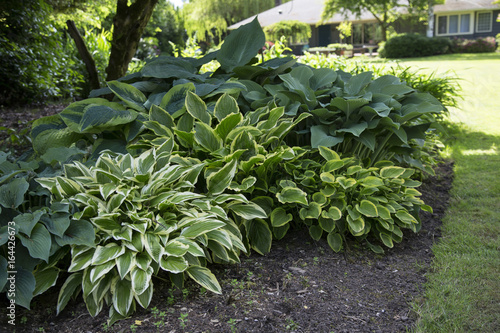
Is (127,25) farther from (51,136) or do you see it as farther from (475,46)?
(475,46)

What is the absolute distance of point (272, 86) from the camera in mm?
3197

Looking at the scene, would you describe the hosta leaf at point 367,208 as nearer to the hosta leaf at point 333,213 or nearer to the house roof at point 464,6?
the hosta leaf at point 333,213

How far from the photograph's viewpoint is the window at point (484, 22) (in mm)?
32719

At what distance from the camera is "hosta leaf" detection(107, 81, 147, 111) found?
302 centimetres

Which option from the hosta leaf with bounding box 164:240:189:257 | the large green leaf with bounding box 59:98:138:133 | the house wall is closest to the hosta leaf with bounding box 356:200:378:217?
the hosta leaf with bounding box 164:240:189:257

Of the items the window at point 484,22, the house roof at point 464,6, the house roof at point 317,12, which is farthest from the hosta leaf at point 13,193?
the window at point 484,22

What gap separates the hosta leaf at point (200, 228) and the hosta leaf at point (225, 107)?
0.96 m

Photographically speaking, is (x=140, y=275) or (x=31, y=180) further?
(x=31, y=180)

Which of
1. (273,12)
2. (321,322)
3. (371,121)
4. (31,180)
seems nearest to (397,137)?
(371,121)

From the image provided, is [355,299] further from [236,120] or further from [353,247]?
[236,120]

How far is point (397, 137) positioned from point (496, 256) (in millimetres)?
1020

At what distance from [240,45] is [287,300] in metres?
2.28

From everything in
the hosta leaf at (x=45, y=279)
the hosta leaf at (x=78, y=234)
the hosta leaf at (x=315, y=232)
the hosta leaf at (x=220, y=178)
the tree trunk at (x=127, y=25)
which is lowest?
the hosta leaf at (x=315, y=232)

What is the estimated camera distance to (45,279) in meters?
A: 2.03
